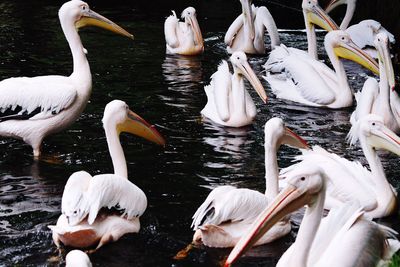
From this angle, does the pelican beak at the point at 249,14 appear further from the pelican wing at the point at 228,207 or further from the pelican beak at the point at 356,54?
the pelican wing at the point at 228,207

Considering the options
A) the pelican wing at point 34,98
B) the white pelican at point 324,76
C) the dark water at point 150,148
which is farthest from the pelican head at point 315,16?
the pelican wing at point 34,98

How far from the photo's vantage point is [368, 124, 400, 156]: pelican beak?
256 inches

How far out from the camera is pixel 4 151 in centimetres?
805

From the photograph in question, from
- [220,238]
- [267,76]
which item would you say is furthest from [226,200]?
[267,76]

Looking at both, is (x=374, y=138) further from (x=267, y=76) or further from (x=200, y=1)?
(x=200, y=1)

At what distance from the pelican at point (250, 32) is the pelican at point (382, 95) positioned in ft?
11.0

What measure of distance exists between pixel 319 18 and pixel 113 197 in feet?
20.3

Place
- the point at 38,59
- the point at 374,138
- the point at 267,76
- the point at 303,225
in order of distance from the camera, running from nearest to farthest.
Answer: the point at 303,225
the point at 374,138
the point at 267,76
the point at 38,59

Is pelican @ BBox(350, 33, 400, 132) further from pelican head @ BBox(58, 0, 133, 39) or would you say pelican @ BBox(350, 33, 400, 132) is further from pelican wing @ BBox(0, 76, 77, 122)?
pelican wing @ BBox(0, 76, 77, 122)

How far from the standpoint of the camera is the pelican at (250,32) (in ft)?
39.9

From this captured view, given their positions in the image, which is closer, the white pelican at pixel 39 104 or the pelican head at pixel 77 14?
the white pelican at pixel 39 104

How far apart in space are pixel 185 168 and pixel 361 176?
5.21 ft

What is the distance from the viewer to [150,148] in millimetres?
8164

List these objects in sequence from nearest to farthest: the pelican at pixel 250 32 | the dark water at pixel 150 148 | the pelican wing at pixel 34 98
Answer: the dark water at pixel 150 148, the pelican wing at pixel 34 98, the pelican at pixel 250 32
